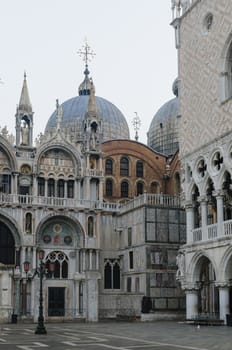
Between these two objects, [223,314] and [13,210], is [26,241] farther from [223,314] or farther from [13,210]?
[223,314]

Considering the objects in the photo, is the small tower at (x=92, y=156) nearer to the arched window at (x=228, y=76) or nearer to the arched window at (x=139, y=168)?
the arched window at (x=139, y=168)

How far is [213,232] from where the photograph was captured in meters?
34.8

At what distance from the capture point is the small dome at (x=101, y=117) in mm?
64062

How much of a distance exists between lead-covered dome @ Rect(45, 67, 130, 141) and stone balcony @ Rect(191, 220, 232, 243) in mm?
28233

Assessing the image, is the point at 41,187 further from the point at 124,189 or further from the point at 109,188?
the point at 124,189

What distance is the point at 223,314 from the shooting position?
33188mm

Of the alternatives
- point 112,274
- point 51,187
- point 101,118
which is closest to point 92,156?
point 51,187

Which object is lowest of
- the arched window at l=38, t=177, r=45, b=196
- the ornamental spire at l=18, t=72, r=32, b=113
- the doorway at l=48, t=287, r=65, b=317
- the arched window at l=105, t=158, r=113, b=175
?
the doorway at l=48, t=287, r=65, b=317

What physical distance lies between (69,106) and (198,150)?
31.7 meters

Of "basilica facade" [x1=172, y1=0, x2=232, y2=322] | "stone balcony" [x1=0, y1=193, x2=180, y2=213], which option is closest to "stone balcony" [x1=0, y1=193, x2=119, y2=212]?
"stone balcony" [x1=0, y1=193, x2=180, y2=213]

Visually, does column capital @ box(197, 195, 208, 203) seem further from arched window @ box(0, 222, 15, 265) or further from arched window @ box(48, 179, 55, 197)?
arched window @ box(0, 222, 15, 265)

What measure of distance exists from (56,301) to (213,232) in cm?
1599

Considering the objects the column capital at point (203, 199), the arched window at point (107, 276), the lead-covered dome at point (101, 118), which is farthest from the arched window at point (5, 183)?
the lead-covered dome at point (101, 118)

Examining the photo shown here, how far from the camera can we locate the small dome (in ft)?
210
